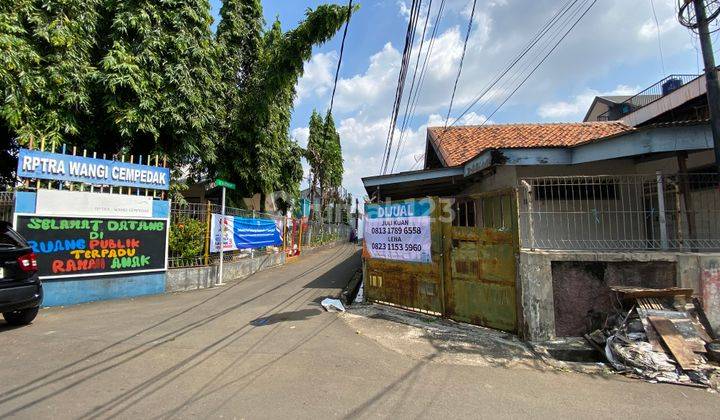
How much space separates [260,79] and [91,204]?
8586 millimetres

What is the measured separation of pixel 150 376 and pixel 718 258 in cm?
792

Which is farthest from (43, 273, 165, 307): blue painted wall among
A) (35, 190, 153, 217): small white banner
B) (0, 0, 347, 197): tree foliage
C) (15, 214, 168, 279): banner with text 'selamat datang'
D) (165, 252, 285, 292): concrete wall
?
(0, 0, 347, 197): tree foliage

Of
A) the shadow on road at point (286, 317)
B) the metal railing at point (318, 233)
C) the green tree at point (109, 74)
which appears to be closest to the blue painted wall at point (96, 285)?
the green tree at point (109, 74)

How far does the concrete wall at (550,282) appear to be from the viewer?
5.70 meters

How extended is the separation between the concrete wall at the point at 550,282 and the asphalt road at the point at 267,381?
1154 millimetres

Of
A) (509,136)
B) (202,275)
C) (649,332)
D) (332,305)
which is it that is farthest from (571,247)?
(202,275)

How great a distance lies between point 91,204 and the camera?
343 inches

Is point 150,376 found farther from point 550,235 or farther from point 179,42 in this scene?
point 179,42

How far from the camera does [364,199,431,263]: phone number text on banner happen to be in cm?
726

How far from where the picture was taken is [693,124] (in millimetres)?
6508

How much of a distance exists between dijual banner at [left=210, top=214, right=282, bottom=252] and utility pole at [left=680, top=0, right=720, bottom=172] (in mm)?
10807

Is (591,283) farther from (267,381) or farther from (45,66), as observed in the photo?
(45,66)

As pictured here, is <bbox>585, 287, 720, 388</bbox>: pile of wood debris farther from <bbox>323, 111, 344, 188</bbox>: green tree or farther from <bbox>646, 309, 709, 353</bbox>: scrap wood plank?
<bbox>323, 111, 344, 188</bbox>: green tree

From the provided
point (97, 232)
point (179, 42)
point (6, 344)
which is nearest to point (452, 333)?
point (6, 344)
